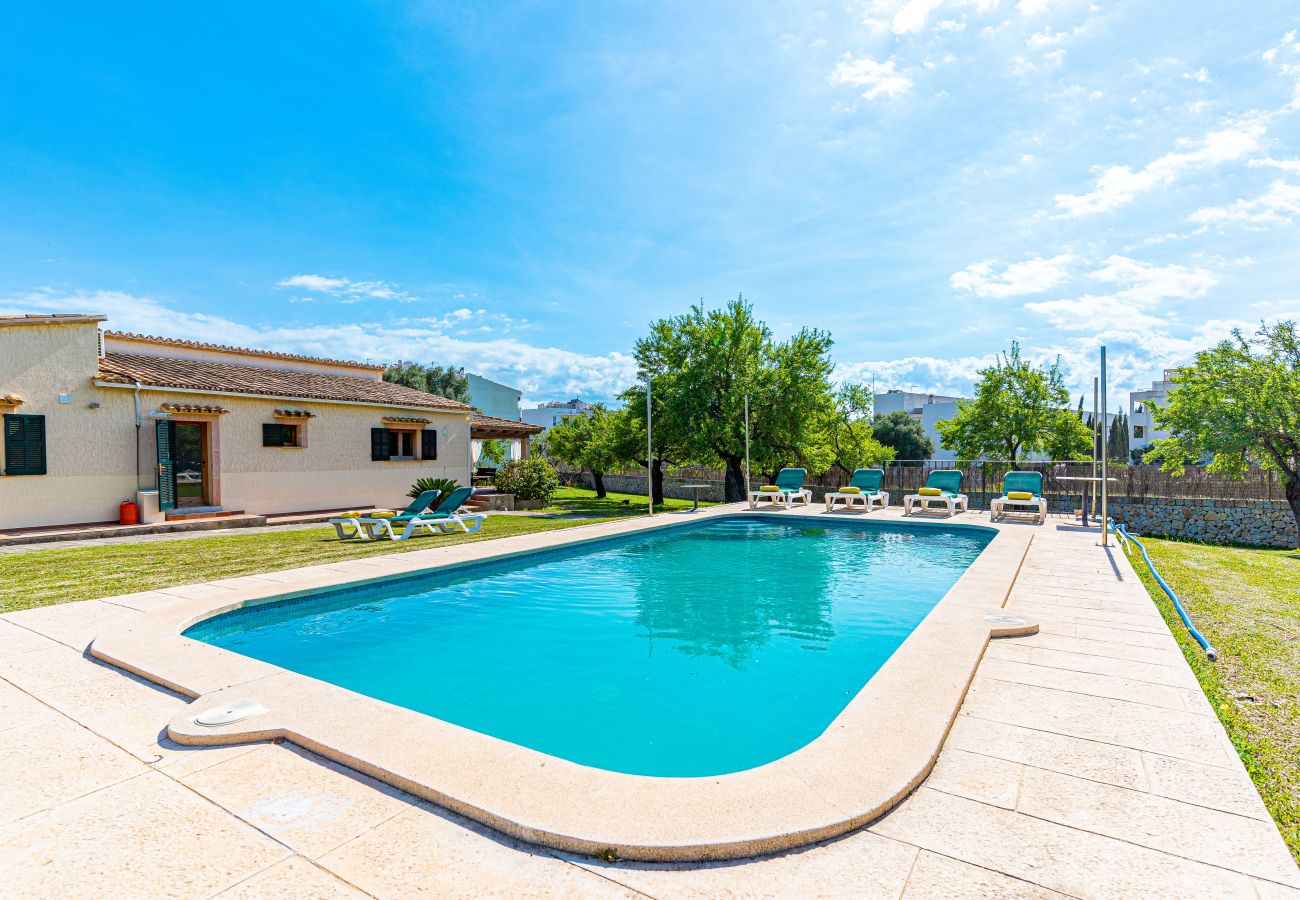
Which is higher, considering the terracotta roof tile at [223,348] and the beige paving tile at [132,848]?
the terracotta roof tile at [223,348]

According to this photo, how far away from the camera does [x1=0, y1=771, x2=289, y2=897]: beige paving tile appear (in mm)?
2271

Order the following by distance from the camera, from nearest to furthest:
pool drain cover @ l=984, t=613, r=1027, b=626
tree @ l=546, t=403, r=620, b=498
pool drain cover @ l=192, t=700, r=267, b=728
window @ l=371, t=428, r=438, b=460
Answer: pool drain cover @ l=192, t=700, r=267, b=728, pool drain cover @ l=984, t=613, r=1027, b=626, window @ l=371, t=428, r=438, b=460, tree @ l=546, t=403, r=620, b=498

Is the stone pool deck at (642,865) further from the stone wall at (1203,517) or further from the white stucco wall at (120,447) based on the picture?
the stone wall at (1203,517)

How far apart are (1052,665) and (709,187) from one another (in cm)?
1311

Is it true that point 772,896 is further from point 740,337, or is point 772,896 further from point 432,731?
point 740,337

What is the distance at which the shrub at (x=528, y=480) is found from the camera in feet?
65.3

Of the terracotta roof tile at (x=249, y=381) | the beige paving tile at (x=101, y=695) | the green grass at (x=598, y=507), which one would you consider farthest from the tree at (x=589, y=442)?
the beige paving tile at (x=101, y=695)

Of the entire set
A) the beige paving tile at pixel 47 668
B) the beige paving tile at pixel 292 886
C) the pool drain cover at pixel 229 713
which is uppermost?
the pool drain cover at pixel 229 713

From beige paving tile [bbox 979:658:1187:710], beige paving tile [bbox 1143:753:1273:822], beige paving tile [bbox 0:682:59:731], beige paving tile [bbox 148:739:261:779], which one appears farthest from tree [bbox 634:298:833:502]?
beige paving tile [bbox 148:739:261:779]

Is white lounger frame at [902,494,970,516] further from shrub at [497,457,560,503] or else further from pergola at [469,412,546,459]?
pergola at [469,412,546,459]

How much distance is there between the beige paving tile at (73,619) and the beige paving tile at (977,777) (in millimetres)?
6549

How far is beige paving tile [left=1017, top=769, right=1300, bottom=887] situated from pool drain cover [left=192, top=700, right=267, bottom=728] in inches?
165

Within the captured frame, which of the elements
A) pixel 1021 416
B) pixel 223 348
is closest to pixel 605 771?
pixel 223 348

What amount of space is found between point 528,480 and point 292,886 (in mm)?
17899
